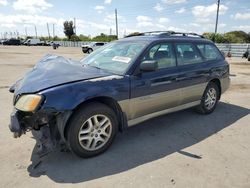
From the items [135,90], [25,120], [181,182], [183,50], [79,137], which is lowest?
[181,182]

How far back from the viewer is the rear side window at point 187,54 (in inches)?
183

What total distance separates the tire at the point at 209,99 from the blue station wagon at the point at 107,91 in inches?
5.7

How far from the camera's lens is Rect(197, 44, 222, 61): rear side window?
531cm

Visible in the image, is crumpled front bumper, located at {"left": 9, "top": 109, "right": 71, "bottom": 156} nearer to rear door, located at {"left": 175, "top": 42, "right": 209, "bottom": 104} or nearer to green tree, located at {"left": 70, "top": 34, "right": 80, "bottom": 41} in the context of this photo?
rear door, located at {"left": 175, "top": 42, "right": 209, "bottom": 104}

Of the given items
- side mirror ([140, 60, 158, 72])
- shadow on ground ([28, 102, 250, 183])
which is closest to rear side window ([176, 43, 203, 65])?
side mirror ([140, 60, 158, 72])

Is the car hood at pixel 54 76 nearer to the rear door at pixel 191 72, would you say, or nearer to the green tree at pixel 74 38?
the rear door at pixel 191 72

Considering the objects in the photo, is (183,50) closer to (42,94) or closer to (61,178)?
(42,94)

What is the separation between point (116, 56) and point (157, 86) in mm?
864

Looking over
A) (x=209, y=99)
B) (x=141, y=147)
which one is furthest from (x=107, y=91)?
(x=209, y=99)

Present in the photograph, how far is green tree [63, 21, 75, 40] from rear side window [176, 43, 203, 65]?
224 feet

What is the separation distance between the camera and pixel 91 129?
3.43m

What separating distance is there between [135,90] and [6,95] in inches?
181

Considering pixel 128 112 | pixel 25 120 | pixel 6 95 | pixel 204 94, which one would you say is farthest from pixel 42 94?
pixel 6 95

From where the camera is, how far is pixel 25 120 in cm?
320
